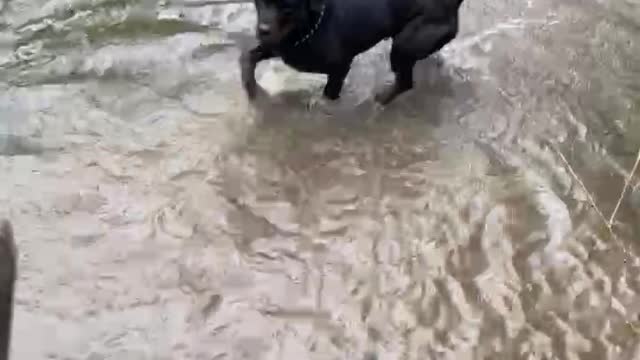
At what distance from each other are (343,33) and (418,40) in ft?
0.88

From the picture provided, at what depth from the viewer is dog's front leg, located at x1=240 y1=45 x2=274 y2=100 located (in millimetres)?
3371

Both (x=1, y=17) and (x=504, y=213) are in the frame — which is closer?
(x=504, y=213)

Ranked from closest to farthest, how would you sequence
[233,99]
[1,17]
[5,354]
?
1. [5,354]
2. [233,99]
3. [1,17]

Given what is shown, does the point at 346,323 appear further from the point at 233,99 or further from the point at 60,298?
the point at 233,99

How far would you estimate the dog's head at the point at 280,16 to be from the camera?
3090 mm

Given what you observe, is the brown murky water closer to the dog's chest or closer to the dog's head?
the dog's chest

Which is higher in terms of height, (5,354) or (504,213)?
(5,354)

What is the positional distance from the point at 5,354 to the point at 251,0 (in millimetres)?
2657

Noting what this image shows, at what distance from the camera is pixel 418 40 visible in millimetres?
3365

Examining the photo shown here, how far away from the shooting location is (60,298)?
2762 millimetres

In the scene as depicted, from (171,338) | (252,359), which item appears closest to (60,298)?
(171,338)

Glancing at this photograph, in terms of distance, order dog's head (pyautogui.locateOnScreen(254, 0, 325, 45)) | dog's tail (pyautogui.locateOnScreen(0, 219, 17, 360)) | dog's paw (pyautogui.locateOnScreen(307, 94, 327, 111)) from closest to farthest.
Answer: dog's tail (pyautogui.locateOnScreen(0, 219, 17, 360)) → dog's head (pyautogui.locateOnScreen(254, 0, 325, 45)) → dog's paw (pyautogui.locateOnScreen(307, 94, 327, 111))

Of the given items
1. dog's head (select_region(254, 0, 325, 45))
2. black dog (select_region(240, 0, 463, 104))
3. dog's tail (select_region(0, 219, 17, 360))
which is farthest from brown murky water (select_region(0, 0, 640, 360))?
dog's tail (select_region(0, 219, 17, 360))

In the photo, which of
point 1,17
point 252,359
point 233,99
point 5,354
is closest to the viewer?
point 5,354
